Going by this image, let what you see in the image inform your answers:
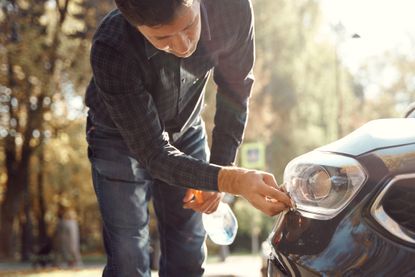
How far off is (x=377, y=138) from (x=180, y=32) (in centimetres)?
73

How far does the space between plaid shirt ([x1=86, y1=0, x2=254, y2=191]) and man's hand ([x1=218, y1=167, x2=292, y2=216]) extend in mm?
136

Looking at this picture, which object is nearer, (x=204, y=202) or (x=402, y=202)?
(x=402, y=202)

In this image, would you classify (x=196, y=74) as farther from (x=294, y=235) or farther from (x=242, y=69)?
(x=294, y=235)

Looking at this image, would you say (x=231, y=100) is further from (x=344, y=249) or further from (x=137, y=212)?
(x=344, y=249)

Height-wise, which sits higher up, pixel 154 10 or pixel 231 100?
pixel 154 10

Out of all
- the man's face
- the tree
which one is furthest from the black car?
the tree

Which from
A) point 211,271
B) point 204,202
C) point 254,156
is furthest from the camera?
point 254,156

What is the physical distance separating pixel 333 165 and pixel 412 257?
0.34m

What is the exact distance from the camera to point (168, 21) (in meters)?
A: 2.09

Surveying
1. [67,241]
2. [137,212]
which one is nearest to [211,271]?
[67,241]

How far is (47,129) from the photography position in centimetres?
1980

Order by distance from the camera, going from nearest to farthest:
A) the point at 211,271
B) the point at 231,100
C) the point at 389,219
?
the point at 389,219 < the point at 231,100 < the point at 211,271

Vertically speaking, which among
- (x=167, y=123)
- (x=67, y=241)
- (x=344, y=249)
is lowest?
(x=67, y=241)

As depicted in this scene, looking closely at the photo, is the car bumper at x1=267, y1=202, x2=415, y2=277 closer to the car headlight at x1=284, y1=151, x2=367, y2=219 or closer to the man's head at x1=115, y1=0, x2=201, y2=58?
the car headlight at x1=284, y1=151, x2=367, y2=219
